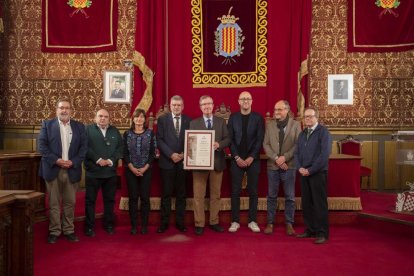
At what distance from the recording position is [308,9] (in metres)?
7.51

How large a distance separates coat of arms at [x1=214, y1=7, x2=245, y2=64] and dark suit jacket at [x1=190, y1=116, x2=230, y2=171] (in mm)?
2823

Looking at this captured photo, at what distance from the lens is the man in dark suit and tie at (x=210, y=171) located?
5.30 m

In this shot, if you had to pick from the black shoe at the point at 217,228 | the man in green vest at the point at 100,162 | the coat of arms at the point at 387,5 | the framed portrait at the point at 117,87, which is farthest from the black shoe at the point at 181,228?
the coat of arms at the point at 387,5

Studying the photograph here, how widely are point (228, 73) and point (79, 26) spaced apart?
2826mm

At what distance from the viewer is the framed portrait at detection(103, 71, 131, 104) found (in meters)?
8.59

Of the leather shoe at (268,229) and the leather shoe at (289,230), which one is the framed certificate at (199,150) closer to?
the leather shoe at (268,229)

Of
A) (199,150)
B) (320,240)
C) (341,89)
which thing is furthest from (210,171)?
(341,89)

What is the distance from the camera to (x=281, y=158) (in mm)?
5223

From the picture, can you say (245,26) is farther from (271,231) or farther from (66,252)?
(66,252)

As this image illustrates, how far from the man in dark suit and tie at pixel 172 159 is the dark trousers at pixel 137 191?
20 centimetres

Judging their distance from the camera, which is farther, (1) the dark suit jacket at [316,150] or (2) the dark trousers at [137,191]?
(2) the dark trousers at [137,191]

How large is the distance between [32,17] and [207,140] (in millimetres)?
5321

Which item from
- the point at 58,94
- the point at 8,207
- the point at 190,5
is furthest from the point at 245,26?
the point at 8,207

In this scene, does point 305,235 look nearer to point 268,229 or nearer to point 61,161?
point 268,229
